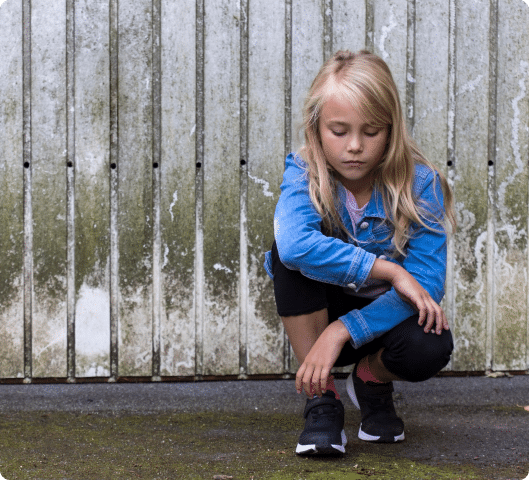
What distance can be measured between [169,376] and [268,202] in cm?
70

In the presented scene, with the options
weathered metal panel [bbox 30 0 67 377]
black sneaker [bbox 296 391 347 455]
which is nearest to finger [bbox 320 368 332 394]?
black sneaker [bbox 296 391 347 455]

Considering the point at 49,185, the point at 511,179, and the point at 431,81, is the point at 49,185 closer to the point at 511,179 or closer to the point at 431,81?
the point at 431,81

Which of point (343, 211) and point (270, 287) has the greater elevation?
point (343, 211)

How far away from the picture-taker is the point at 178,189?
2414mm

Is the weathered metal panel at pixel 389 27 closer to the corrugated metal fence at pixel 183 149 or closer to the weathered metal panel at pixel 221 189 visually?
the corrugated metal fence at pixel 183 149

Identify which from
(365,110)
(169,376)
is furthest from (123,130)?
(365,110)

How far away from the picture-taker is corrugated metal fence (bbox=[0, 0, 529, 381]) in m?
2.38

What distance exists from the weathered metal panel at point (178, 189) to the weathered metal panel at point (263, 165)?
196 mm

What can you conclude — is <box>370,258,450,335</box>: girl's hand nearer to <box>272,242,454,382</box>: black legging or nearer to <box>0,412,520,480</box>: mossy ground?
<box>272,242,454,382</box>: black legging

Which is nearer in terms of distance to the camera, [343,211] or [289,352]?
[343,211]

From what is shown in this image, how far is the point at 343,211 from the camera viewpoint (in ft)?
6.06

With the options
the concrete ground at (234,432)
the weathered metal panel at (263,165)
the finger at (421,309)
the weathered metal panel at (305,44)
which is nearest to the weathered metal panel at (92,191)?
the concrete ground at (234,432)

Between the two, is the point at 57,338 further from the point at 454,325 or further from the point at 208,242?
the point at 454,325

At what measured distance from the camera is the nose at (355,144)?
1702 mm
